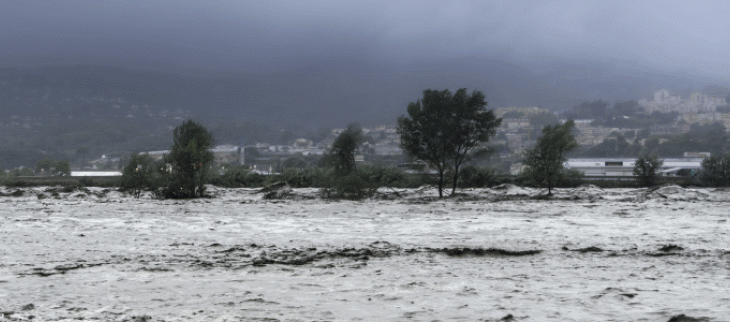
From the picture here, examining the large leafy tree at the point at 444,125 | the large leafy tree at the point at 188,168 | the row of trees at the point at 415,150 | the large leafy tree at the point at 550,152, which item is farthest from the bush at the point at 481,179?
the large leafy tree at the point at 188,168

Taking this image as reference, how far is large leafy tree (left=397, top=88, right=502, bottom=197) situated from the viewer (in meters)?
38.1

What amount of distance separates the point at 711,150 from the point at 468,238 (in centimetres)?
12983

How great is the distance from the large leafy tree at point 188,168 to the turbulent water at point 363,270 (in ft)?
53.4

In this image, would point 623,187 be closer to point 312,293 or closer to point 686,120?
point 312,293

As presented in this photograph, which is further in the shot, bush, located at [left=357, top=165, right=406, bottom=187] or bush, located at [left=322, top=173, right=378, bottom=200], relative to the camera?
bush, located at [left=357, top=165, right=406, bottom=187]

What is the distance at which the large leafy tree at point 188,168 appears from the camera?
36.0m

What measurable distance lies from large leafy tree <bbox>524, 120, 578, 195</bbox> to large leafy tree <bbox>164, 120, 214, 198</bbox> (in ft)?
73.5

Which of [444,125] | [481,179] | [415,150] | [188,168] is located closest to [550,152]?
[444,125]

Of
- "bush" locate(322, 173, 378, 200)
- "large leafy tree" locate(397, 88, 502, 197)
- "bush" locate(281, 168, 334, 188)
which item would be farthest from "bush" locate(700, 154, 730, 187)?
"bush" locate(281, 168, 334, 188)

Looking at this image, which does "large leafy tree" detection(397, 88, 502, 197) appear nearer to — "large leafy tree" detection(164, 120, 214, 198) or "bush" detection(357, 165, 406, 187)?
"bush" detection(357, 165, 406, 187)

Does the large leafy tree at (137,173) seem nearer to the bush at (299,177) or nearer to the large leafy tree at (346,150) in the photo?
the large leafy tree at (346,150)

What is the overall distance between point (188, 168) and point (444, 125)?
56.6 ft

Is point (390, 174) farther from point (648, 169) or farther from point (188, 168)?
point (648, 169)

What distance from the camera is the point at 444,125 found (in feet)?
124
